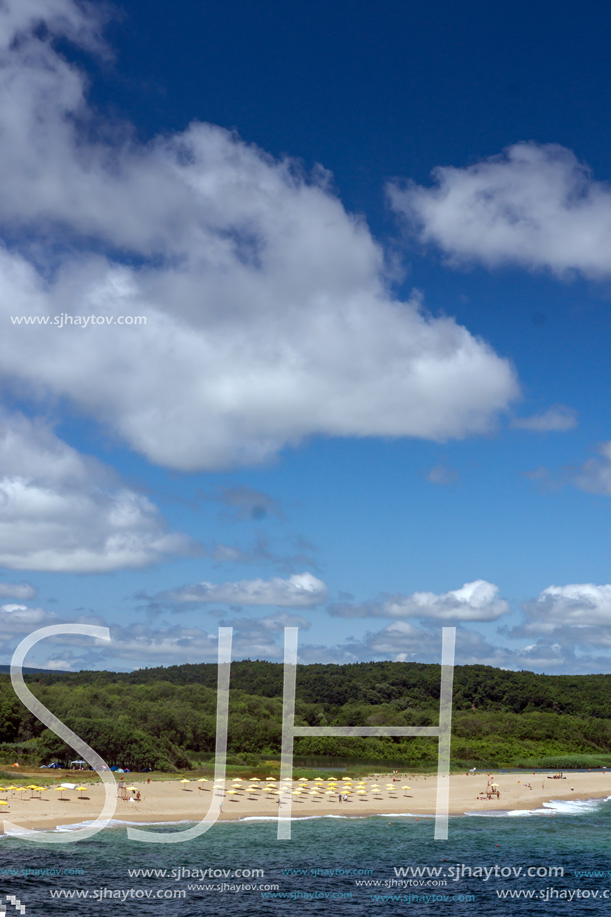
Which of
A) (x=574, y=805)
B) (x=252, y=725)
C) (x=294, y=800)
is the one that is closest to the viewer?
(x=294, y=800)

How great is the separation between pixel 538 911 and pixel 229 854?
2480 centimetres

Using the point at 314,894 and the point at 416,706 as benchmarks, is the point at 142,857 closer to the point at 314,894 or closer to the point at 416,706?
the point at 314,894

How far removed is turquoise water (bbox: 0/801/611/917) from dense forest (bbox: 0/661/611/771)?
39428 mm

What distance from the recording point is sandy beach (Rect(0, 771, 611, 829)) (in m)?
74.7

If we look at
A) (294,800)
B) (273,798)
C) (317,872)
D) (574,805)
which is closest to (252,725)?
(273,798)

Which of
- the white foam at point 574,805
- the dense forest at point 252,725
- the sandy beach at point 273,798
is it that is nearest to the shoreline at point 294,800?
the sandy beach at point 273,798

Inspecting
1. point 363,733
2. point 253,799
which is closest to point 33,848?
point 253,799

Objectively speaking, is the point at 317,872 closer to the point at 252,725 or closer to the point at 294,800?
the point at 294,800

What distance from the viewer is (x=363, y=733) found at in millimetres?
151125

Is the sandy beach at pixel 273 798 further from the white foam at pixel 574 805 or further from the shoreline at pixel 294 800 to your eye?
the white foam at pixel 574 805

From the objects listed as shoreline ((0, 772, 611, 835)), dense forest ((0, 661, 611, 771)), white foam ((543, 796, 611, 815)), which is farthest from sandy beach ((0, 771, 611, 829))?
dense forest ((0, 661, 611, 771))

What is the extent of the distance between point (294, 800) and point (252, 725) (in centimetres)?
4697

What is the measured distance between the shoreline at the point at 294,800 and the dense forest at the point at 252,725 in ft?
46.8

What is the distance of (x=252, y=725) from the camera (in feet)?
456
